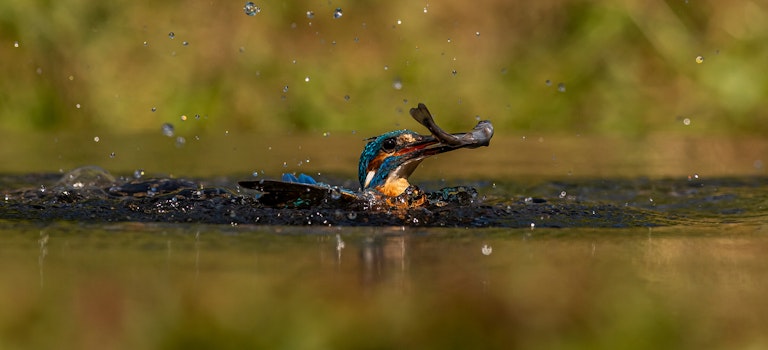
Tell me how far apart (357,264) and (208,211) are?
1779 mm

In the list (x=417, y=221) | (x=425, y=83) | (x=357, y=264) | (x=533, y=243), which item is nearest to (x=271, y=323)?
(x=357, y=264)

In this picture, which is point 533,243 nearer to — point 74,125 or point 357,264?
point 357,264

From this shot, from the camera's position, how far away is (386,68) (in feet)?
39.5

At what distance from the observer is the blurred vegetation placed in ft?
39.2

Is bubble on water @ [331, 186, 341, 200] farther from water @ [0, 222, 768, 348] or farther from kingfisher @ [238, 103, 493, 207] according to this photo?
water @ [0, 222, 768, 348]

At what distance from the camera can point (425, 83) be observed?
12148 mm

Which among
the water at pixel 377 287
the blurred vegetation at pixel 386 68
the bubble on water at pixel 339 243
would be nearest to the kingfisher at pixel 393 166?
the water at pixel 377 287

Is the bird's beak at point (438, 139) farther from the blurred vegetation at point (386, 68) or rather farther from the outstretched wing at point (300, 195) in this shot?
the blurred vegetation at point (386, 68)

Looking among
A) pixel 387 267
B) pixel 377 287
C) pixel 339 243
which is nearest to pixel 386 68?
pixel 339 243

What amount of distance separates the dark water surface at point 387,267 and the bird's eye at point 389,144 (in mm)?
376

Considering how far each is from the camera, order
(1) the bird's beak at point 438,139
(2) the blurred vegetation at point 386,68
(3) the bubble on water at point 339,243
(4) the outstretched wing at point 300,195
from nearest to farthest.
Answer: (3) the bubble on water at point 339,243, (4) the outstretched wing at point 300,195, (1) the bird's beak at point 438,139, (2) the blurred vegetation at point 386,68

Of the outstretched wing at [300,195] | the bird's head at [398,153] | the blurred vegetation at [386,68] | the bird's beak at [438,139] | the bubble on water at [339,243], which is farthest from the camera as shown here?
the blurred vegetation at [386,68]

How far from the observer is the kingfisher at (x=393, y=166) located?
20.7 ft

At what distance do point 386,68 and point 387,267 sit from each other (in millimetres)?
7522
